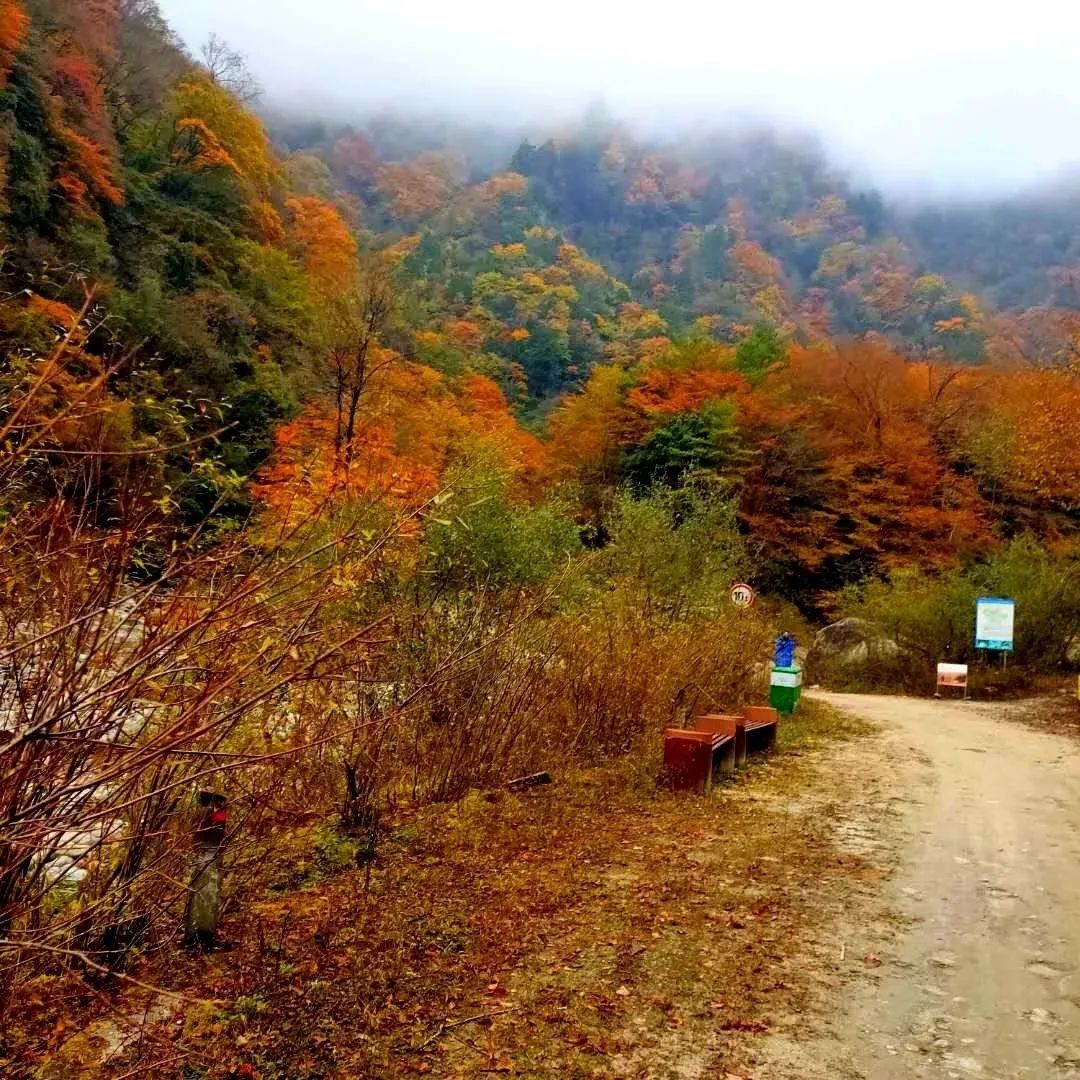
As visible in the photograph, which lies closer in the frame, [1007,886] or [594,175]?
[1007,886]

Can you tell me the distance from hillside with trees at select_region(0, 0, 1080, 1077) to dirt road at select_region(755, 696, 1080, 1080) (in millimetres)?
1856

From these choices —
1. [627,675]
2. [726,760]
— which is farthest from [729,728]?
[627,675]

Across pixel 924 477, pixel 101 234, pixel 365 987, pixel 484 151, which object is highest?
pixel 484 151

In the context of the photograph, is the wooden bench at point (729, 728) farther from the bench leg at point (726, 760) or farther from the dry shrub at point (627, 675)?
the dry shrub at point (627, 675)

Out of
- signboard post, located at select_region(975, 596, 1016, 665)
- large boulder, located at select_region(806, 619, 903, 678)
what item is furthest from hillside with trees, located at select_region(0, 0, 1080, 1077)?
signboard post, located at select_region(975, 596, 1016, 665)

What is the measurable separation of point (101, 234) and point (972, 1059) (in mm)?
29417

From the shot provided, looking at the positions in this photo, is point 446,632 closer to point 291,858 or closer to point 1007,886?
point 291,858

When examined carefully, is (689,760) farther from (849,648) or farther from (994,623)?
(849,648)

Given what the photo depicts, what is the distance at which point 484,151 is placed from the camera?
144 m

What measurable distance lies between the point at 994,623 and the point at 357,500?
1548cm

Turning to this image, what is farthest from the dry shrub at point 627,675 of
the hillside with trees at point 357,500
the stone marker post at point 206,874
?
the stone marker post at point 206,874

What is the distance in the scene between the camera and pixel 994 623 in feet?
61.3

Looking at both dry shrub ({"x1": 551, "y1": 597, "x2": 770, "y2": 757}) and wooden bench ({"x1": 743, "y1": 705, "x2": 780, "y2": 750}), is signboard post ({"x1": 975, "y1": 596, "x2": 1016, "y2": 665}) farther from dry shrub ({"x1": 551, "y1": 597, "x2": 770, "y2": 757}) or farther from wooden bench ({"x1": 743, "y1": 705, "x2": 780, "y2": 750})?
wooden bench ({"x1": 743, "y1": 705, "x2": 780, "y2": 750})

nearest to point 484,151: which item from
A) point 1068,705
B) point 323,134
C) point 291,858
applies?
point 323,134
